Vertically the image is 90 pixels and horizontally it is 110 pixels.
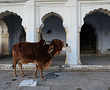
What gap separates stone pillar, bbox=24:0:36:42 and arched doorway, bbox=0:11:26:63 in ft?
11.9

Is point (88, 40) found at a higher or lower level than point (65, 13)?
lower

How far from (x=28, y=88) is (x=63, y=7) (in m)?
4.02

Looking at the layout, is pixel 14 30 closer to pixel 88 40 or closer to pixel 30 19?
pixel 30 19

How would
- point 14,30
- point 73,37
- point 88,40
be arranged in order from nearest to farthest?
point 73,37
point 14,30
point 88,40

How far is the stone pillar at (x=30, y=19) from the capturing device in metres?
5.88

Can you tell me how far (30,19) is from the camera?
5906 mm

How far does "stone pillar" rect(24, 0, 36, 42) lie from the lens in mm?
5875

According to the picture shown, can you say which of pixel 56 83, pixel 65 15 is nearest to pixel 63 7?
pixel 65 15

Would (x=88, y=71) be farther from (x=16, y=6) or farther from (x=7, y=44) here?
(x=7, y=44)

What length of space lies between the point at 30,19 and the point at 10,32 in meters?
4.71

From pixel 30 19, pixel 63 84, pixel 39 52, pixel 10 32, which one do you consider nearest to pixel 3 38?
pixel 10 32

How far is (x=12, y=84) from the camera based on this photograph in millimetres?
4039

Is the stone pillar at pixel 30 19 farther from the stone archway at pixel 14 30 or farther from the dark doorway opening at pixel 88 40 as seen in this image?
the dark doorway opening at pixel 88 40

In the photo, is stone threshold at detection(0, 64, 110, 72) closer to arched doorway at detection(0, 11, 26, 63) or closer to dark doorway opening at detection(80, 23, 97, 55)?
dark doorway opening at detection(80, 23, 97, 55)
